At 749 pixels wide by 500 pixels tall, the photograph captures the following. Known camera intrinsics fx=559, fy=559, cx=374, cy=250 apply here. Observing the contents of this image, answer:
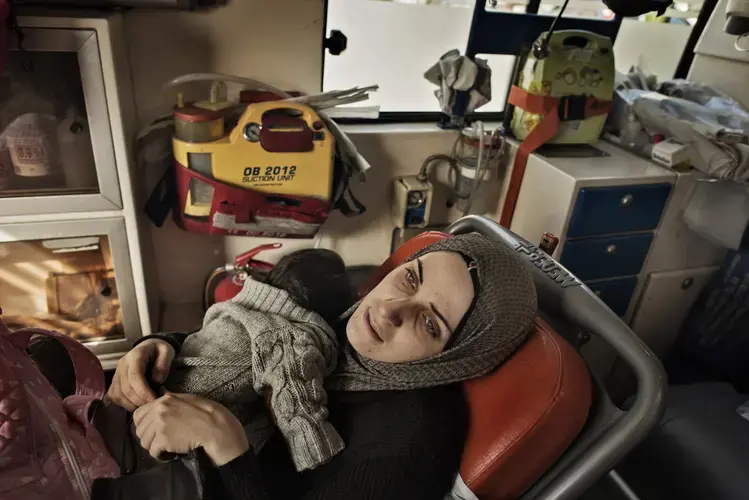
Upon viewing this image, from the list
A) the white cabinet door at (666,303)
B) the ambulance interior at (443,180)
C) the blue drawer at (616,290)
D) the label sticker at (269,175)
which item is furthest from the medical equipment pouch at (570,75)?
the label sticker at (269,175)

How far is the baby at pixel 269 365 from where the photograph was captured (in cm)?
95

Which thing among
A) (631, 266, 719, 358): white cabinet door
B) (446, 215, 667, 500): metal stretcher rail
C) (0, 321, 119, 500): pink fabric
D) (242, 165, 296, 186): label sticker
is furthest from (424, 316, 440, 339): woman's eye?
(631, 266, 719, 358): white cabinet door

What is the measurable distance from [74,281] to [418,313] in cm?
107

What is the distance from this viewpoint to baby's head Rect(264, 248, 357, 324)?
1250 millimetres

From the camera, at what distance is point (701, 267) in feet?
→ 6.59

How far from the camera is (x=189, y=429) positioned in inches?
34.7

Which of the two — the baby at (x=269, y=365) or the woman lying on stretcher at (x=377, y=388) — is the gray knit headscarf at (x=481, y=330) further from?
the baby at (x=269, y=365)

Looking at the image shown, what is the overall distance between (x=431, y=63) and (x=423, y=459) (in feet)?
4.83

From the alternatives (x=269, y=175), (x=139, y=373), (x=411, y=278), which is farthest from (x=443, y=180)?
(x=139, y=373)

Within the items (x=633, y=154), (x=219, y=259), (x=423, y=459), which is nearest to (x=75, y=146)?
(x=219, y=259)

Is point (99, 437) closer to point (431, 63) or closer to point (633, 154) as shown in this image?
point (431, 63)

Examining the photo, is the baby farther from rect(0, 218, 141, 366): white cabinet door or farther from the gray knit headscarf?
rect(0, 218, 141, 366): white cabinet door

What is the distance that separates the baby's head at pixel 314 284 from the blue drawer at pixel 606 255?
780mm

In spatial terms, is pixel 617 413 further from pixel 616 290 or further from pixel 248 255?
pixel 248 255
